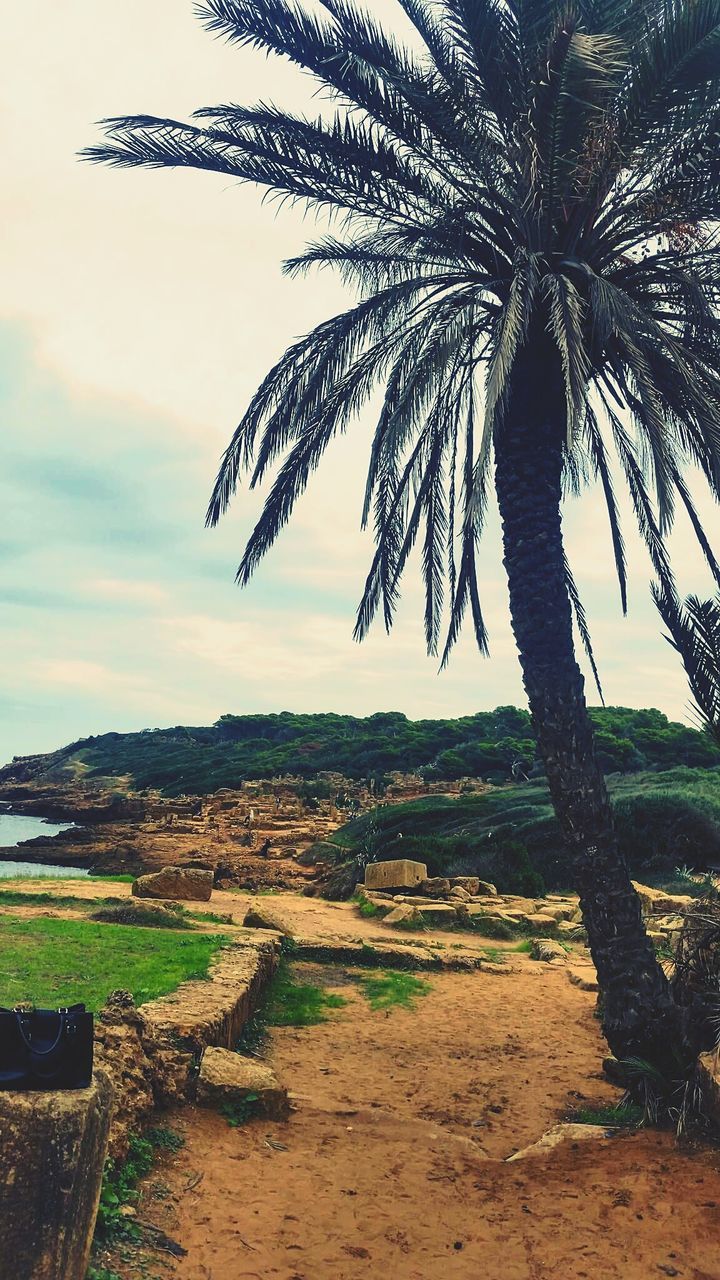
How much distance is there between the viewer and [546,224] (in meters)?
8.41

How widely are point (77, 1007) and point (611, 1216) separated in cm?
350

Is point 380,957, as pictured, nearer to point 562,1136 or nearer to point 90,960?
point 90,960

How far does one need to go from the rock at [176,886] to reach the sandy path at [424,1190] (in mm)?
9350

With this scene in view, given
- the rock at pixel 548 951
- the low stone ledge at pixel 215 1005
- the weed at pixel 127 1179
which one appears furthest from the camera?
the rock at pixel 548 951

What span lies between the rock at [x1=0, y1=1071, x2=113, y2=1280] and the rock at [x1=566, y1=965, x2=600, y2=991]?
31.2 feet

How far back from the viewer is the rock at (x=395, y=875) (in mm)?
19734

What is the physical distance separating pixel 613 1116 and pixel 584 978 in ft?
18.0

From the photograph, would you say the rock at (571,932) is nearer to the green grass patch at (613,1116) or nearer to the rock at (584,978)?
the rock at (584,978)

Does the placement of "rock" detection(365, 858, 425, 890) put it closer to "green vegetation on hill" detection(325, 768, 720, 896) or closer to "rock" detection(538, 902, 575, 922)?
"rock" detection(538, 902, 575, 922)

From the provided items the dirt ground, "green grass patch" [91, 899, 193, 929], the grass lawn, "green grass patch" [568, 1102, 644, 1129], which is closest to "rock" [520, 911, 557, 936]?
"green grass patch" [91, 899, 193, 929]

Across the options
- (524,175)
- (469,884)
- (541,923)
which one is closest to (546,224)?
(524,175)

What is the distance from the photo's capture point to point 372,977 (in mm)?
12383

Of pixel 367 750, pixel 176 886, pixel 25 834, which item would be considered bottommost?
pixel 25 834

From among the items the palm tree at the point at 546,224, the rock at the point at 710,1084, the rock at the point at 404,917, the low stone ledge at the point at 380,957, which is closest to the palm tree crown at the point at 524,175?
the palm tree at the point at 546,224
